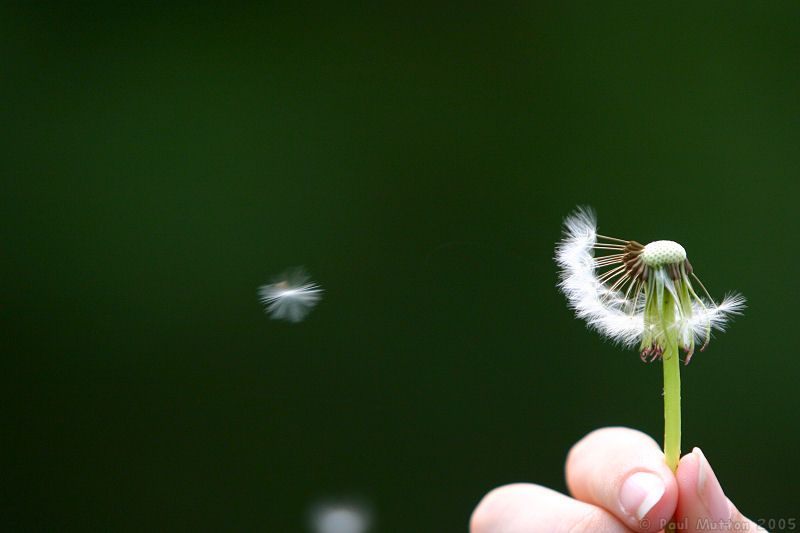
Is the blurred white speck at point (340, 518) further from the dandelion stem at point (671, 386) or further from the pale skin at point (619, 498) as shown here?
the dandelion stem at point (671, 386)

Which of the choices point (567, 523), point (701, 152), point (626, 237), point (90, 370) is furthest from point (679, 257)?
point (90, 370)

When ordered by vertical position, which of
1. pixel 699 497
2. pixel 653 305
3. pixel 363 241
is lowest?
pixel 699 497

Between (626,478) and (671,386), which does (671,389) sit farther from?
(626,478)

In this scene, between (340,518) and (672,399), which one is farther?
(340,518)

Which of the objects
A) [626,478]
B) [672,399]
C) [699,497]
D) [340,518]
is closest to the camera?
[672,399]

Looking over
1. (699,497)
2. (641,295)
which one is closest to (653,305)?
(641,295)

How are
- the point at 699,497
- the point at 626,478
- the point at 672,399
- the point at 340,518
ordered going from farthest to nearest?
→ 1. the point at 340,518
2. the point at 626,478
3. the point at 699,497
4. the point at 672,399

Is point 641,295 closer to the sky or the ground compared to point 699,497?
closer to the sky
